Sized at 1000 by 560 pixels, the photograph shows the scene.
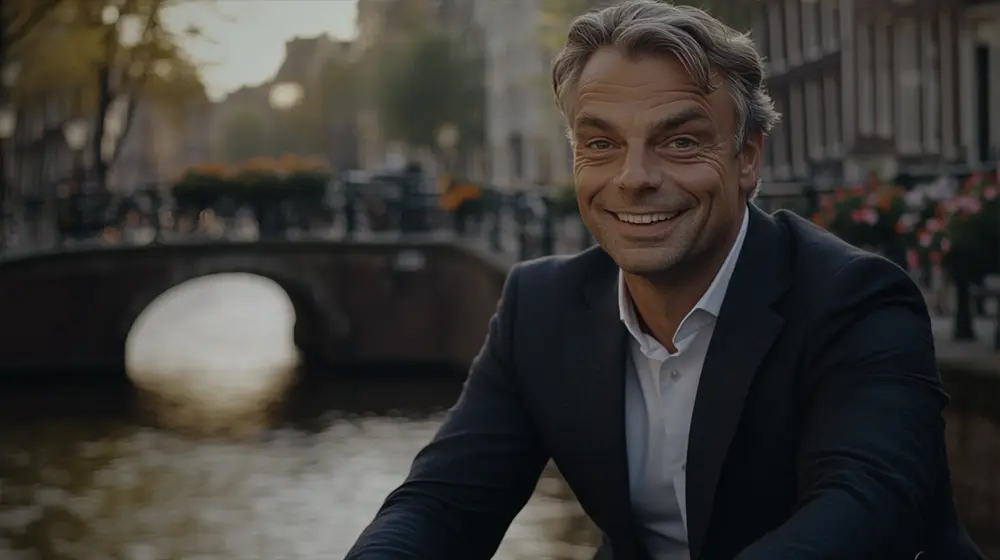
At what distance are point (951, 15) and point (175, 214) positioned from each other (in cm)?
1186

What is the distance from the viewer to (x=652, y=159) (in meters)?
1.86

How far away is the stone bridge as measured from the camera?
20.5 meters

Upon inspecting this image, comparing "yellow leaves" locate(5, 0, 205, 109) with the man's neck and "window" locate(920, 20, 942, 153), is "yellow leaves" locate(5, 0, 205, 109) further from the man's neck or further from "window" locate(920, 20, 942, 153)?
the man's neck

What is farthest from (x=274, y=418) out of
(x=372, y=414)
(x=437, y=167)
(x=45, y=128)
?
(x=437, y=167)

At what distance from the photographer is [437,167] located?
48.5 metres

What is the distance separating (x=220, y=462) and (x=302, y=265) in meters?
9.32

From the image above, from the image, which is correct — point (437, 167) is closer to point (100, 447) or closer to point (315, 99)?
point (315, 99)

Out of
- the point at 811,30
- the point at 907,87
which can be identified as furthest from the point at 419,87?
the point at 907,87

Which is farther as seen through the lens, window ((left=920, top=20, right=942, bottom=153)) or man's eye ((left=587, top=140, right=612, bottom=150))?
window ((left=920, top=20, right=942, bottom=153))

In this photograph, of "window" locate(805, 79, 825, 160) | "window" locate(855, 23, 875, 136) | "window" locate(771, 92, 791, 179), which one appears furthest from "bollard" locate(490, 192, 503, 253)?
"window" locate(771, 92, 791, 179)

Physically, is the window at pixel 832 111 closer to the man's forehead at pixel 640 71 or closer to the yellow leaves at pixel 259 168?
the yellow leaves at pixel 259 168

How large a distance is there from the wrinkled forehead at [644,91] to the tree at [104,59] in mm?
19743

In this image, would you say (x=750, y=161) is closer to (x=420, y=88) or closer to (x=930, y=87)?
(x=930, y=87)

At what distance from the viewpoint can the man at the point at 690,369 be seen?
1810 millimetres
